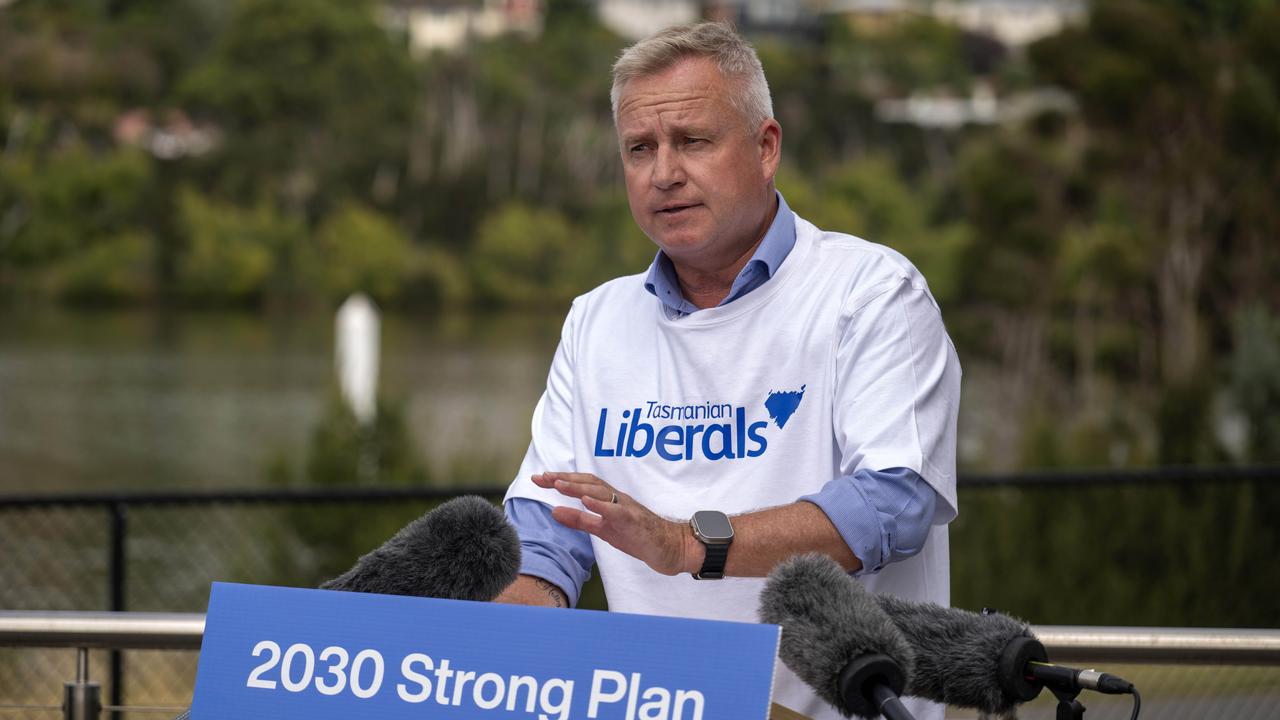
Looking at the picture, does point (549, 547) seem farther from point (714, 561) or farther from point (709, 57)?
point (709, 57)

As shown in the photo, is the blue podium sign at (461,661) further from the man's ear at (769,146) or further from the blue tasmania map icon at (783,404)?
the man's ear at (769,146)

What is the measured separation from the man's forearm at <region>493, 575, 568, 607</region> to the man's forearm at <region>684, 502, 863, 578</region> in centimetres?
28

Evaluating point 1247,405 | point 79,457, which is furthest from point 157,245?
point 1247,405

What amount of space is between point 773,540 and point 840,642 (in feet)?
1.06

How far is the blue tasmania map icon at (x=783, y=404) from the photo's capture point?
1.81 m

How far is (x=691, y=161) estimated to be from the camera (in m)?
1.85

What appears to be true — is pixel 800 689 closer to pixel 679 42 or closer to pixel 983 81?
pixel 679 42

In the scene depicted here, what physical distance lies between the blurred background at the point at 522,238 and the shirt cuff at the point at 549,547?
15.0ft

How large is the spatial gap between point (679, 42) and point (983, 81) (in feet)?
169

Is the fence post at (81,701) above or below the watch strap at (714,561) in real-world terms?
below

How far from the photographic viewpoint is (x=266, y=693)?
1.45 metres

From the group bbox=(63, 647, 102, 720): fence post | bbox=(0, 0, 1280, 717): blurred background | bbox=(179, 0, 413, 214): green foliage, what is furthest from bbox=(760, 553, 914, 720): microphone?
bbox=(179, 0, 413, 214): green foliage

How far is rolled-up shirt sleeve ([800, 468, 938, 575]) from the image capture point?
1598 millimetres

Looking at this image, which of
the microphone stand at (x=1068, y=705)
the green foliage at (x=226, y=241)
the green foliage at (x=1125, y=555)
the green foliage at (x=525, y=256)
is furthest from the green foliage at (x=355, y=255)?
the microphone stand at (x=1068, y=705)
